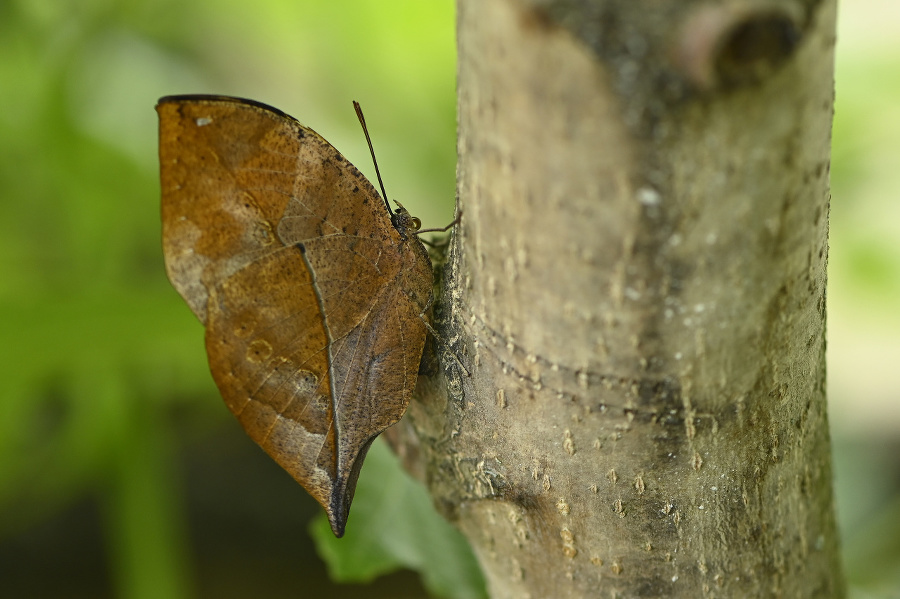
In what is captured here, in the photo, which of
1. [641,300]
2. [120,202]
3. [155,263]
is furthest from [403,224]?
[155,263]

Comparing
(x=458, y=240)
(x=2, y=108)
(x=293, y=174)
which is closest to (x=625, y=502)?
(x=458, y=240)

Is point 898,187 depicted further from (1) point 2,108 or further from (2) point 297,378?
(1) point 2,108

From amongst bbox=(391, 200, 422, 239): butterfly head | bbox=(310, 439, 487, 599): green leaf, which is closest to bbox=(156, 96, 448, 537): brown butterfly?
bbox=(391, 200, 422, 239): butterfly head

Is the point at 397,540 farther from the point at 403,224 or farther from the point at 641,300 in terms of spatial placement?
the point at 641,300

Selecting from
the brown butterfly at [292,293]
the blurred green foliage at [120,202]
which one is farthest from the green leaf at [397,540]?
the blurred green foliage at [120,202]

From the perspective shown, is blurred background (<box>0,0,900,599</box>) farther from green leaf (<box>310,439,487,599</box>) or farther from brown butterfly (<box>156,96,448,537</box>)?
brown butterfly (<box>156,96,448,537</box>)

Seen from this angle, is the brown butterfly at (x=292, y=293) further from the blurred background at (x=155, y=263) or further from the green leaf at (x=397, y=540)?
the blurred background at (x=155, y=263)

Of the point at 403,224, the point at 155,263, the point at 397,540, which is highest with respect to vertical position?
the point at 155,263
